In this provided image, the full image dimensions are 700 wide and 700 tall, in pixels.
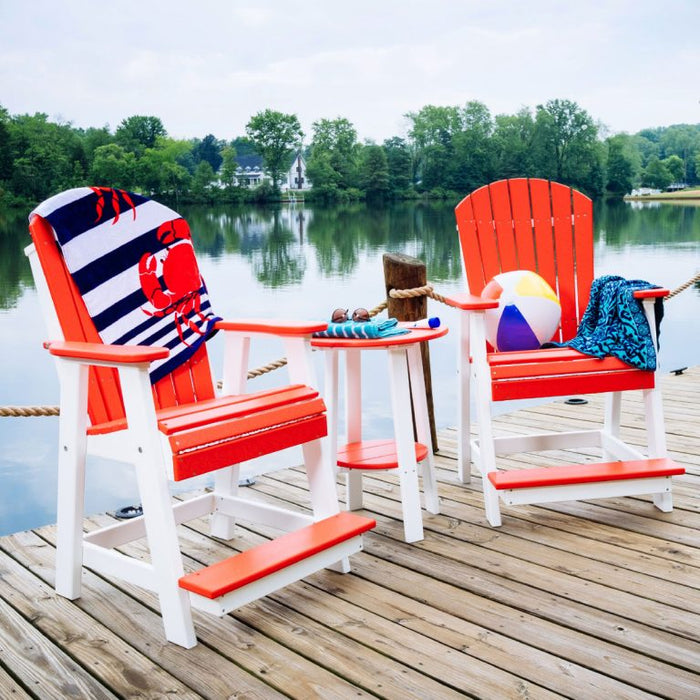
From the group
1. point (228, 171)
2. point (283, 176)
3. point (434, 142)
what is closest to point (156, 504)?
point (228, 171)

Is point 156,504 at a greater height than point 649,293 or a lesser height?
lesser

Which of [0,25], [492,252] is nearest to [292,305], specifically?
[492,252]

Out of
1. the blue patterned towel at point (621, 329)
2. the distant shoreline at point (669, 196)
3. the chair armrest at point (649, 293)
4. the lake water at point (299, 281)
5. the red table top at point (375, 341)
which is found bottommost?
the distant shoreline at point (669, 196)

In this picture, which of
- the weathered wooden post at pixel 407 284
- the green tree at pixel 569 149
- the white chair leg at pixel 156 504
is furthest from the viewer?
the green tree at pixel 569 149

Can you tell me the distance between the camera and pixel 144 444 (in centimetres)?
180

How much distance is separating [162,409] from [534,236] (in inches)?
65.1

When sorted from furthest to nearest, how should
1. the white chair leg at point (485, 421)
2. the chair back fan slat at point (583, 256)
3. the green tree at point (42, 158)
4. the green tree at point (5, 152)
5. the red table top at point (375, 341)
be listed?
the green tree at point (5, 152)
the green tree at point (42, 158)
the chair back fan slat at point (583, 256)
the white chair leg at point (485, 421)
the red table top at point (375, 341)

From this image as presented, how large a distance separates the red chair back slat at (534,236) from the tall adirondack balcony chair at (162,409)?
3.70 feet

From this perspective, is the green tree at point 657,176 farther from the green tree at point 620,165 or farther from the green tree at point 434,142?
the green tree at point 434,142

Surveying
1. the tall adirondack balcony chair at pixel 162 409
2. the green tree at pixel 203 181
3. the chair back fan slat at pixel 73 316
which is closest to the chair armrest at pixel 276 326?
the tall adirondack balcony chair at pixel 162 409

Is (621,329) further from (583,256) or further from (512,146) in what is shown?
(512,146)

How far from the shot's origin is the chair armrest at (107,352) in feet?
5.68

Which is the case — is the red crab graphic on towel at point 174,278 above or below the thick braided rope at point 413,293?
above

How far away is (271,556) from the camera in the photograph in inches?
77.2
